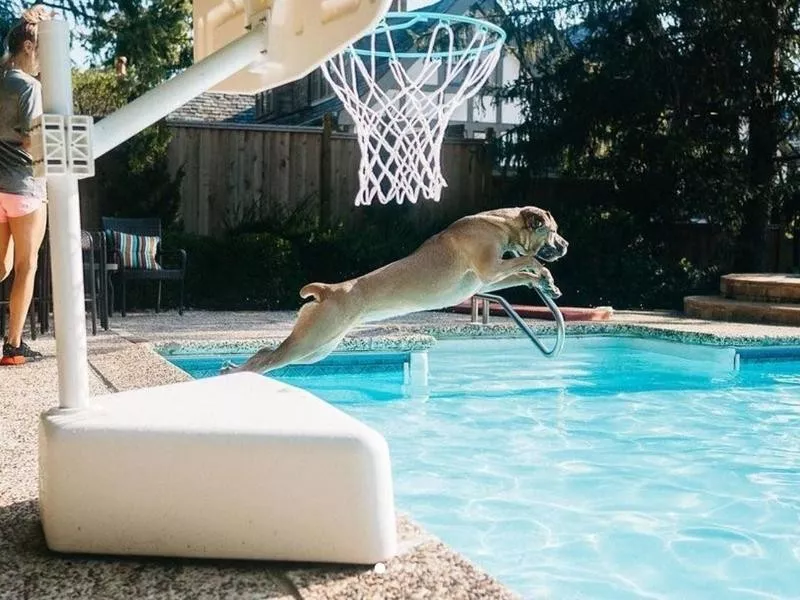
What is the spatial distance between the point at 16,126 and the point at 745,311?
8.12 meters

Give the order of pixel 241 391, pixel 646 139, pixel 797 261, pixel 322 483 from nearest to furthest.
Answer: pixel 322 483 < pixel 241 391 < pixel 646 139 < pixel 797 261

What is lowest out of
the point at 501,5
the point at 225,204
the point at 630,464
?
the point at 630,464

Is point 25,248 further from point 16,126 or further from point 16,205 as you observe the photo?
point 16,126

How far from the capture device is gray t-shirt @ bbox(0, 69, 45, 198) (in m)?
4.36

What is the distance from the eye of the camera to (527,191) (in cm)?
1340

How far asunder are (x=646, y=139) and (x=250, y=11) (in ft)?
36.4

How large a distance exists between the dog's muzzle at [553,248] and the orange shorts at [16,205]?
101 inches

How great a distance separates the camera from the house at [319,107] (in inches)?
651

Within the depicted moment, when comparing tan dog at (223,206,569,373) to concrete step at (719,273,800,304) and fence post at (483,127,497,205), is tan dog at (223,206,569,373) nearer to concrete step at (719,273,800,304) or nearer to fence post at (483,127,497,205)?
concrete step at (719,273,800,304)

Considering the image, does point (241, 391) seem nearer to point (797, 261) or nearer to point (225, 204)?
point (225, 204)

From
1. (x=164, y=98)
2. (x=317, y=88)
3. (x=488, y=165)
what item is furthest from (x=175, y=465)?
(x=317, y=88)

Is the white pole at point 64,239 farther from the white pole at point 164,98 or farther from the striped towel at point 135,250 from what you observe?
the striped towel at point 135,250

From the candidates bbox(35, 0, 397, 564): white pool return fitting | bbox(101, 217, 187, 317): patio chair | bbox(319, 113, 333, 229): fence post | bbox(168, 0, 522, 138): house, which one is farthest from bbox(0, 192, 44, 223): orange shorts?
bbox(168, 0, 522, 138): house

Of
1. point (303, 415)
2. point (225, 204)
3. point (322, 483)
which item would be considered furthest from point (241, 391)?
point (225, 204)
